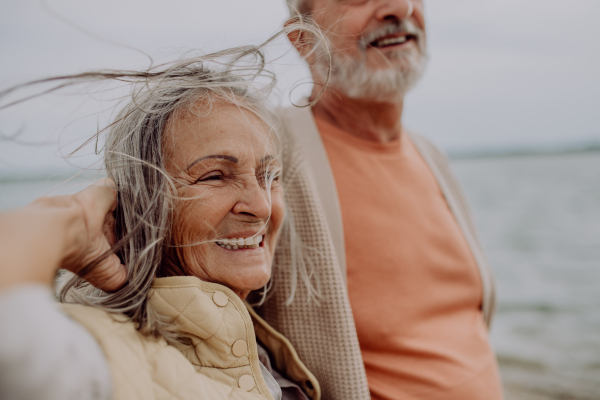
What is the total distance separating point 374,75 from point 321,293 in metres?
1.11

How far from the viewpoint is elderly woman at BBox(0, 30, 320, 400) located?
0.91m

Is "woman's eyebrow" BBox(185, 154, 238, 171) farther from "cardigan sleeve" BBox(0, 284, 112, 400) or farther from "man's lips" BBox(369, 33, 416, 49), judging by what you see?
Result: "man's lips" BBox(369, 33, 416, 49)

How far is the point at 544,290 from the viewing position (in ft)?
17.7

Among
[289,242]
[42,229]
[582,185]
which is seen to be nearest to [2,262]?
[42,229]

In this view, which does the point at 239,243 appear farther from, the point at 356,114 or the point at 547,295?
the point at 547,295

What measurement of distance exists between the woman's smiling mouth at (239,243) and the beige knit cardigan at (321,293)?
36cm

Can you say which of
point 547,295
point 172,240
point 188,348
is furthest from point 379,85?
point 547,295

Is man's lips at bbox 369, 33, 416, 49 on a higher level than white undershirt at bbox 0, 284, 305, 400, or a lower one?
higher

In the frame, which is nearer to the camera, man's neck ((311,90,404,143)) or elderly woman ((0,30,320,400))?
elderly woman ((0,30,320,400))

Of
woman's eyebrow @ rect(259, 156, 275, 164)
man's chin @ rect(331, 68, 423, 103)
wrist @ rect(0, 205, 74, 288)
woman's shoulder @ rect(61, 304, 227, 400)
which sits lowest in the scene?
woman's shoulder @ rect(61, 304, 227, 400)

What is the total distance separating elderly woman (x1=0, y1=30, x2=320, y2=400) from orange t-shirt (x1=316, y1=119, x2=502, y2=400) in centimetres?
47

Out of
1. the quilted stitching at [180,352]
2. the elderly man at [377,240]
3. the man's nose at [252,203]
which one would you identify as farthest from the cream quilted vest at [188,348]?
the elderly man at [377,240]

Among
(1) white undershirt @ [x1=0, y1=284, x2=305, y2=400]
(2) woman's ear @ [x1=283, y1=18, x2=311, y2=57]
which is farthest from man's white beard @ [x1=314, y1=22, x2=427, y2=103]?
(1) white undershirt @ [x1=0, y1=284, x2=305, y2=400]

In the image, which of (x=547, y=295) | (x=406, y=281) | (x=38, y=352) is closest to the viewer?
(x=38, y=352)
